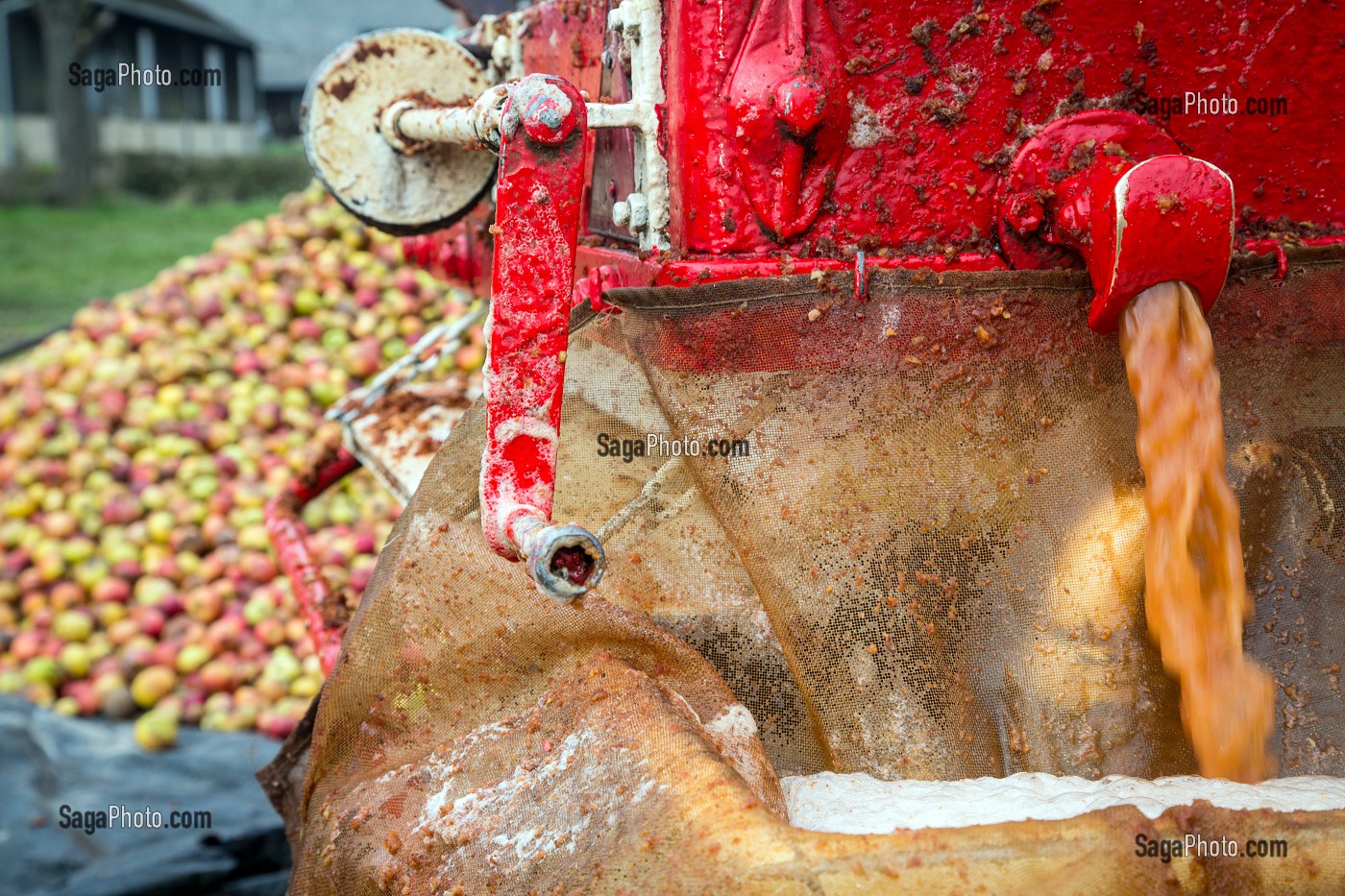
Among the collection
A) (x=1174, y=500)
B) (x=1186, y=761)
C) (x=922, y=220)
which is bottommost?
(x=1186, y=761)

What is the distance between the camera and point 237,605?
13.2 feet

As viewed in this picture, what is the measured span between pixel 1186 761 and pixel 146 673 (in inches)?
132

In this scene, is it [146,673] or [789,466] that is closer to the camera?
[789,466]

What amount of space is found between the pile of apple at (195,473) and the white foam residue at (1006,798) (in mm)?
2530

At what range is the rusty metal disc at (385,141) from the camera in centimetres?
197

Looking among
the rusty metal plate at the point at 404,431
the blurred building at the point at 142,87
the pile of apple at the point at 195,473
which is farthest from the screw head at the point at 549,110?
the blurred building at the point at 142,87

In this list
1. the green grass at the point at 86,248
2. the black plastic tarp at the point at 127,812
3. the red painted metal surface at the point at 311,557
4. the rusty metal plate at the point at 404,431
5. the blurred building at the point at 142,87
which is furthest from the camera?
the blurred building at the point at 142,87

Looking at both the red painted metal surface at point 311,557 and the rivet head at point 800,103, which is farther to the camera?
the red painted metal surface at point 311,557

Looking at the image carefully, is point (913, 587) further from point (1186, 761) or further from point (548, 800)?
point (548, 800)

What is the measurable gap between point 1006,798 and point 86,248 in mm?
12987

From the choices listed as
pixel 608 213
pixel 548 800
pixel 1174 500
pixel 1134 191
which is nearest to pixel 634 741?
pixel 548 800

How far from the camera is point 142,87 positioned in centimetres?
1875

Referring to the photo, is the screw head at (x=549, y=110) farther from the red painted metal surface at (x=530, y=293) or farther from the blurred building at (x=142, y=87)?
the blurred building at (x=142, y=87)

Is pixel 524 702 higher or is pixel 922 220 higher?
pixel 922 220
